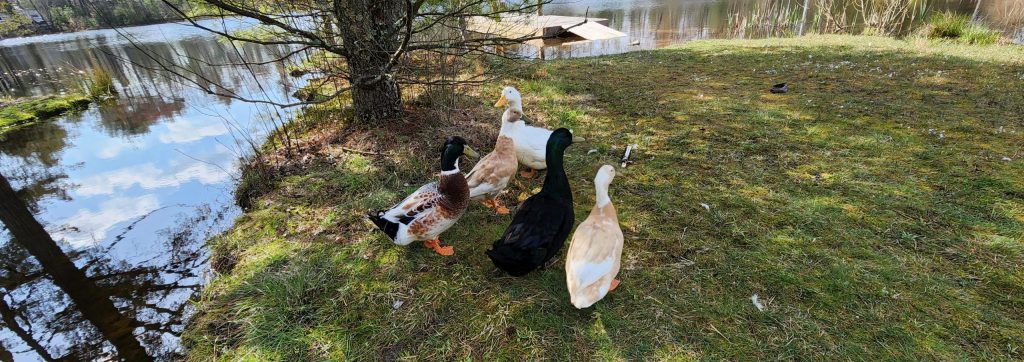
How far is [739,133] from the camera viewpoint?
542 centimetres

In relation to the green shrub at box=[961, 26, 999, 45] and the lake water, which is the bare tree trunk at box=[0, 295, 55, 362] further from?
the green shrub at box=[961, 26, 999, 45]

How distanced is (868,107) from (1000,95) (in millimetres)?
2171

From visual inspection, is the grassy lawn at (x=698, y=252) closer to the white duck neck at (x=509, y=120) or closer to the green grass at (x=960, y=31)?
the white duck neck at (x=509, y=120)

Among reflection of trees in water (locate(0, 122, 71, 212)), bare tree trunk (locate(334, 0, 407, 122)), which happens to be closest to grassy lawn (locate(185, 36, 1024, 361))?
bare tree trunk (locate(334, 0, 407, 122))

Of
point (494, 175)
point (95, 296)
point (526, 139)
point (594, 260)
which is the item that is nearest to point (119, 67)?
point (95, 296)

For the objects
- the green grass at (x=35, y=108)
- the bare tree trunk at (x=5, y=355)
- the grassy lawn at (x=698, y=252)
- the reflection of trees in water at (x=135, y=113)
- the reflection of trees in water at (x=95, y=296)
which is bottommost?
the bare tree trunk at (x=5, y=355)

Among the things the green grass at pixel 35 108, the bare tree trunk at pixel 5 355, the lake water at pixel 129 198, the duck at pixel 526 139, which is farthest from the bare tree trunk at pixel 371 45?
the green grass at pixel 35 108

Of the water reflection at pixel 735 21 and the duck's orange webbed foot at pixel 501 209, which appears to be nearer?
the duck's orange webbed foot at pixel 501 209

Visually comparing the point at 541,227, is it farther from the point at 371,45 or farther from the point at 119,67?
the point at 119,67

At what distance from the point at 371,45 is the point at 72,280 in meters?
3.64

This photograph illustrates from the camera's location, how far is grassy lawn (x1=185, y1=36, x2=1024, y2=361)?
2.51 metres

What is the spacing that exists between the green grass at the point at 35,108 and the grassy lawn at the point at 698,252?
7536 millimetres

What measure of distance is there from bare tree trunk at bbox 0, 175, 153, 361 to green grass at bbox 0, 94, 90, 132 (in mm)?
5215

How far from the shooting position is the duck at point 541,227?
8.93 feet
